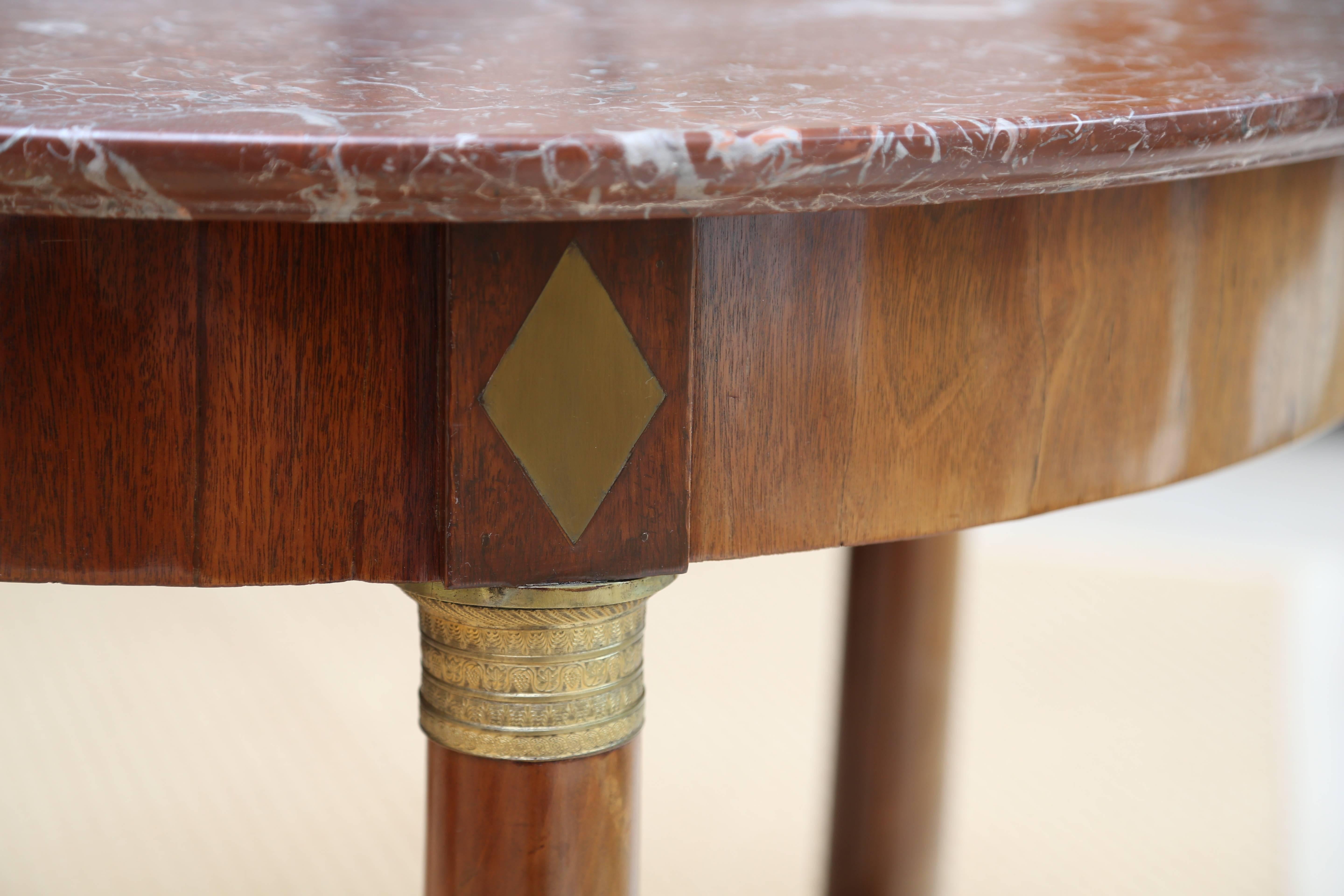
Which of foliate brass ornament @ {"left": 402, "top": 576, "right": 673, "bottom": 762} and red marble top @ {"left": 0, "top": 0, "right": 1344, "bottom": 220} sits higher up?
red marble top @ {"left": 0, "top": 0, "right": 1344, "bottom": 220}

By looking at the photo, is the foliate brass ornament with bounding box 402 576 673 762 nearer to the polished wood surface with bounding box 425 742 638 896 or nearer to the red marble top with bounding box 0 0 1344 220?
the polished wood surface with bounding box 425 742 638 896

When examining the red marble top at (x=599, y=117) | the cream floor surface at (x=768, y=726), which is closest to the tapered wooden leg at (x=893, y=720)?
the cream floor surface at (x=768, y=726)

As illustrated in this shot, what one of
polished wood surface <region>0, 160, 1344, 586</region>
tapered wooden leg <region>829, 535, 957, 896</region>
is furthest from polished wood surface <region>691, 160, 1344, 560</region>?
tapered wooden leg <region>829, 535, 957, 896</region>

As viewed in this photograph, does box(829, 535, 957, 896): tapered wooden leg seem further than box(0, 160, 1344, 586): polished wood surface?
Yes

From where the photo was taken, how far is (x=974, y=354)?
0.98ft

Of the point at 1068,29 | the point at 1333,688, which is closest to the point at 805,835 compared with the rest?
the point at 1333,688

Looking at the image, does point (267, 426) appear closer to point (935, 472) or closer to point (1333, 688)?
point (935, 472)

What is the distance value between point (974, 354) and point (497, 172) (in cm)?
12

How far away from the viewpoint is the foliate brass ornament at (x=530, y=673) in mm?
332

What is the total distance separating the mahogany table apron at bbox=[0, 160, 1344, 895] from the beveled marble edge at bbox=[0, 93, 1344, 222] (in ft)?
0.08

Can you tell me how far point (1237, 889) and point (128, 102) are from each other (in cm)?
87

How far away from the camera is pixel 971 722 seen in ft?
3.70

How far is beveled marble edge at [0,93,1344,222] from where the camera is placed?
0.22 meters

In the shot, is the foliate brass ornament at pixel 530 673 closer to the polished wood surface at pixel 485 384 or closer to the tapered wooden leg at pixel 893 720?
the polished wood surface at pixel 485 384
